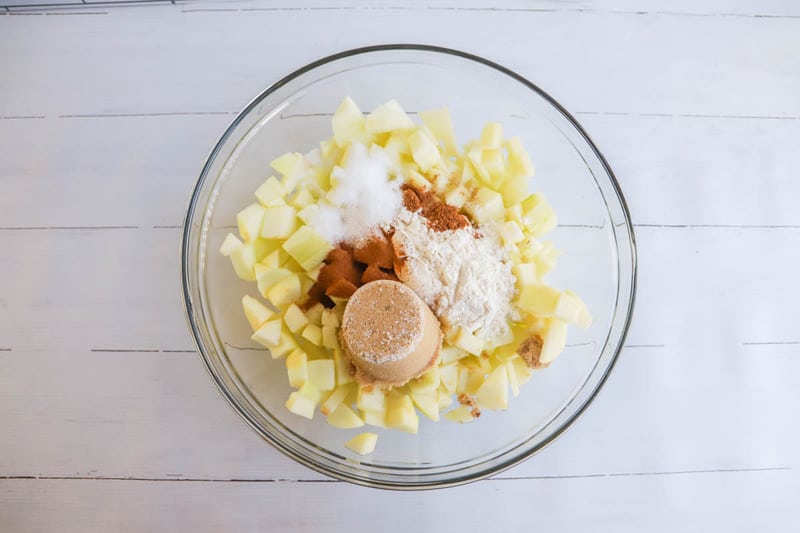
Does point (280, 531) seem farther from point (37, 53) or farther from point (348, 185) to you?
point (37, 53)

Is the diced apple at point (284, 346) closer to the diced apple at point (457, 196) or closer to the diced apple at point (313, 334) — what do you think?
the diced apple at point (313, 334)

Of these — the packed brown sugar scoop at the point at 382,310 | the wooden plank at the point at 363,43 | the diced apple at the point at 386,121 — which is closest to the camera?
the packed brown sugar scoop at the point at 382,310

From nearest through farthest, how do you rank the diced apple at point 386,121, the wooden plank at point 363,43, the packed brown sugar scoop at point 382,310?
the packed brown sugar scoop at point 382,310, the diced apple at point 386,121, the wooden plank at point 363,43

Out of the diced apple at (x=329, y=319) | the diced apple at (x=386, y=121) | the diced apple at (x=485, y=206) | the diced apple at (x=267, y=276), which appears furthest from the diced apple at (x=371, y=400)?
the diced apple at (x=386, y=121)

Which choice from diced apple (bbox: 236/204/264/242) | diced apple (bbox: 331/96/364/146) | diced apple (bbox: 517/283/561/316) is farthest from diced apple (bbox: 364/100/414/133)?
diced apple (bbox: 517/283/561/316)

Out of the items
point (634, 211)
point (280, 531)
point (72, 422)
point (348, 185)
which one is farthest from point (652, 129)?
point (72, 422)

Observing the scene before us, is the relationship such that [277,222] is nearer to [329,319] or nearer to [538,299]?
[329,319]

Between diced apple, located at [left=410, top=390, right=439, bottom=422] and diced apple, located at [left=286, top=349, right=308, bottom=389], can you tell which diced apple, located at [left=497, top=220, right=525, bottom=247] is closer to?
diced apple, located at [left=410, top=390, right=439, bottom=422]
